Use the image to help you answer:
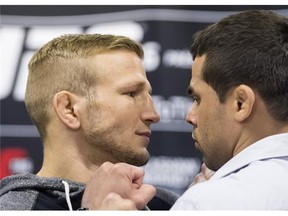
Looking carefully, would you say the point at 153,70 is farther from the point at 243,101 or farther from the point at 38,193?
the point at 243,101

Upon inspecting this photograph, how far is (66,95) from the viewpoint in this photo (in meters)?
1.68

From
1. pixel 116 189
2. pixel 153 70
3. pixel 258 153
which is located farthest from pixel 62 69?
pixel 153 70

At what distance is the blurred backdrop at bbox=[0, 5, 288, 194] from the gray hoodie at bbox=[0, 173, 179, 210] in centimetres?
88

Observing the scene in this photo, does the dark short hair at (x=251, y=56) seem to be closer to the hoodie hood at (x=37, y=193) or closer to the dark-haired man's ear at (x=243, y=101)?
the dark-haired man's ear at (x=243, y=101)

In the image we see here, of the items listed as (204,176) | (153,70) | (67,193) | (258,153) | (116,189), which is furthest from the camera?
(153,70)

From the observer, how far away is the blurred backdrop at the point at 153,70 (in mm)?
2486

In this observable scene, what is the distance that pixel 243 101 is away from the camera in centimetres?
135

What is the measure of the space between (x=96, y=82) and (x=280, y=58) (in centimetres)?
44

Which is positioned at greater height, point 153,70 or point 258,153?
point 258,153

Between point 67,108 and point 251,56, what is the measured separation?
46 centimetres

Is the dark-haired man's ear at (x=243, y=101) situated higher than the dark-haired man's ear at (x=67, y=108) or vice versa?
the dark-haired man's ear at (x=243, y=101)

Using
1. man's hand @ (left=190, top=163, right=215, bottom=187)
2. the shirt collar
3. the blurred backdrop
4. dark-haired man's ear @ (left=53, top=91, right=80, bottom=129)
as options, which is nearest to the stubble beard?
dark-haired man's ear @ (left=53, top=91, right=80, bottom=129)

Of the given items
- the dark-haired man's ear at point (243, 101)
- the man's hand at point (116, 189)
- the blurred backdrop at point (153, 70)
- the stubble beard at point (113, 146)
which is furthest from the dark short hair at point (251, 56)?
the blurred backdrop at point (153, 70)

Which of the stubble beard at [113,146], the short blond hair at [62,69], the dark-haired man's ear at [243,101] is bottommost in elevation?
the stubble beard at [113,146]
